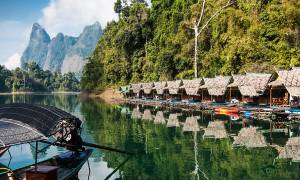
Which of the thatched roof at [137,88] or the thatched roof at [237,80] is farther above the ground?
the thatched roof at [237,80]

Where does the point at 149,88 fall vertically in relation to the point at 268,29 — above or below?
below

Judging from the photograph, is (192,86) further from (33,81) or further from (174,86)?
(33,81)

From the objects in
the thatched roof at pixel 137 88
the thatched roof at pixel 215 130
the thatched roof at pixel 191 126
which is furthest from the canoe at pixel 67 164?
the thatched roof at pixel 137 88

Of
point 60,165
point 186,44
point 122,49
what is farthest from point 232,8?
point 60,165

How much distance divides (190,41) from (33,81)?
9453 cm

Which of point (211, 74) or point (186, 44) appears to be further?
point (186, 44)

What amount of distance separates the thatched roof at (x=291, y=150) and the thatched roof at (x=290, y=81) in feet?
36.2

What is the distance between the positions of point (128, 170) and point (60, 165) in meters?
3.14

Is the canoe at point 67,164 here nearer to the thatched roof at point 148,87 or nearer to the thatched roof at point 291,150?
the thatched roof at point 291,150

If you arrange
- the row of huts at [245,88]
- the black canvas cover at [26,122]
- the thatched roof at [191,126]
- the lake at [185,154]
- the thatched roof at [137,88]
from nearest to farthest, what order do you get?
1. the black canvas cover at [26,122]
2. the lake at [185,154]
3. the thatched roof at [191,126]
4. the row of huts at [245,88]
5. the thatched roof at [137,88]

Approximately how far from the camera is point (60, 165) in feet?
44.7

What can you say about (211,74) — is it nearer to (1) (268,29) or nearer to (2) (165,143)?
(1) (268,29)

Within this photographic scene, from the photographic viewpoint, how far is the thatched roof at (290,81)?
3127cm

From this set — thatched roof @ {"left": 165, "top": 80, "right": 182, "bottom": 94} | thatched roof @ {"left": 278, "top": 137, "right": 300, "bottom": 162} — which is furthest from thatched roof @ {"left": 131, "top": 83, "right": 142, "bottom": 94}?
thatched roof @ {"left": 278, "top": 137, "right": 300, "bottom": 162}
